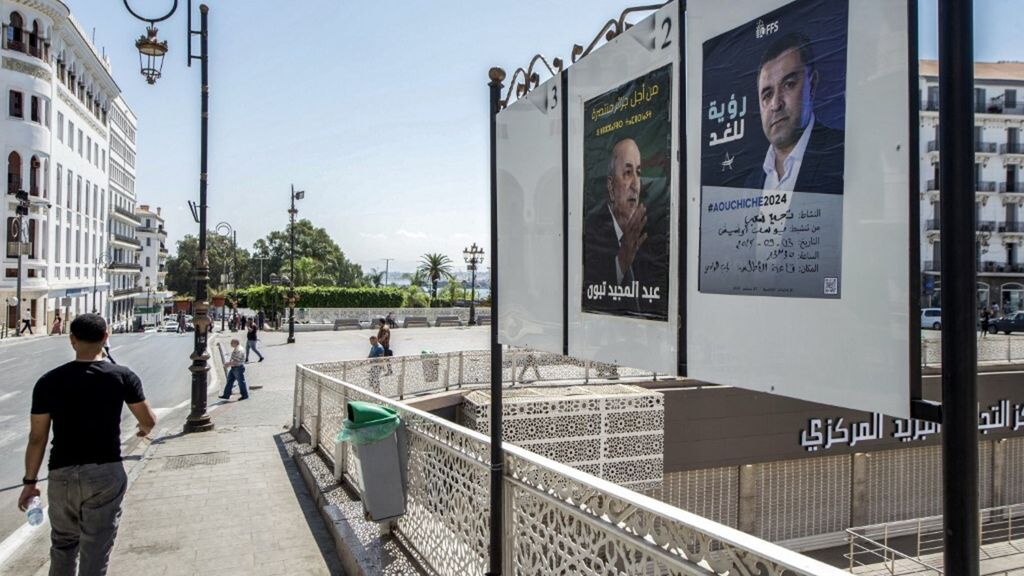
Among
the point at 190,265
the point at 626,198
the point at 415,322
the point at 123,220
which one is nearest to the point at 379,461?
the point at 626,198

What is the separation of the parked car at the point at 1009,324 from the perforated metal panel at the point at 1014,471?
1665cm

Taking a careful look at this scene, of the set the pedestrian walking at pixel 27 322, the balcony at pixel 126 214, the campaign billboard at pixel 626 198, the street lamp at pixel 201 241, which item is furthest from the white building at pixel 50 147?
the campaign billboard at pixel 626 198

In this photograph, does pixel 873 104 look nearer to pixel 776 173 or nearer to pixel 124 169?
pixel 776 173

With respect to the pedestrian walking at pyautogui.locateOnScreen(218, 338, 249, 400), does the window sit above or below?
above

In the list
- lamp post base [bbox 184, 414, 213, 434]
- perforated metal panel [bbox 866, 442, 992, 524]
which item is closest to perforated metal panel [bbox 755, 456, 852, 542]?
perforated metal panel [bbox 866, 442, 992, 524]

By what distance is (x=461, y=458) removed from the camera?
168 inches

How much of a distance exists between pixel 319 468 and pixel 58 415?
3972 mm

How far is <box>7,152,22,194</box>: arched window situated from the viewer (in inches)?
1613

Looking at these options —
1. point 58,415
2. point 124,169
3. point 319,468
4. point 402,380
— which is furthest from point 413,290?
point 58,415

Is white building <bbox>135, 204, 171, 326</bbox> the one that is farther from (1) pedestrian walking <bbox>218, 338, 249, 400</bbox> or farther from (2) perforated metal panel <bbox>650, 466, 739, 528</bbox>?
(2) perforated metal panel <bbox>650, 466, 739, 528</bbox>

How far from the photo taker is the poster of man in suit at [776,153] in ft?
6.44

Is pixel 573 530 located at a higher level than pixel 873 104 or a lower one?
lower

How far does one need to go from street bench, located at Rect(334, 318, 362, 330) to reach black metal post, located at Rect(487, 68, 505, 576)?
122 ft

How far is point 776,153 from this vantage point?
6.94 ft
